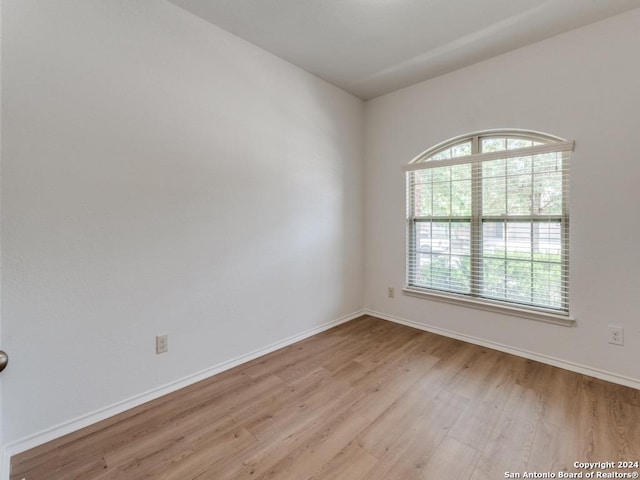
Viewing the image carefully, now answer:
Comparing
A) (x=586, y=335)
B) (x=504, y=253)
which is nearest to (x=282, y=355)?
(x=504, y=253)

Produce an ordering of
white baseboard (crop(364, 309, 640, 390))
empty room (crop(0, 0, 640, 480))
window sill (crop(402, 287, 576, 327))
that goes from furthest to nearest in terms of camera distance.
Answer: window sill (crop(402, 287, 576, 327)) < white baseboard (crop(364, 309, 640, 390)) < empty room (crop(0, 0, 640, 480))

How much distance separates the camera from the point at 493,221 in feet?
9.11

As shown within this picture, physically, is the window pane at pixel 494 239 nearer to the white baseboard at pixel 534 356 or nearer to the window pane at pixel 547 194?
the window pane at pixel 547 194

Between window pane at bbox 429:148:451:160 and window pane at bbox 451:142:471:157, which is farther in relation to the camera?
window pane at bbox 429:148:451:160

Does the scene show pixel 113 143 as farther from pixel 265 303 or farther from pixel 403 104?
pixel 403 104

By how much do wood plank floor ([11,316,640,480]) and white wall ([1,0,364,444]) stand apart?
0.98ft

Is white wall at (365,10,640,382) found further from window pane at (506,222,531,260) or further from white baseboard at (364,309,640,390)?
window pane at (506,222,531,260)

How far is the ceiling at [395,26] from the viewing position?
2.06m

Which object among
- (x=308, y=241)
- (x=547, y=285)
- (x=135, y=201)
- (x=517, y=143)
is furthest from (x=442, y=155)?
(x=135, y=201)

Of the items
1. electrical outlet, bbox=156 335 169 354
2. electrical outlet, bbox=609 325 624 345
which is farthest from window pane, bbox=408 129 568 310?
electrical outlet, bbox=156 335 169 354

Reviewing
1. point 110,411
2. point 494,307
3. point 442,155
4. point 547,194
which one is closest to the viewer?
point 110,411

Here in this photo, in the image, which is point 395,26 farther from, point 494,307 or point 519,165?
point 494,307

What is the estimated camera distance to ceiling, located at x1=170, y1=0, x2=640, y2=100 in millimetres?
2057

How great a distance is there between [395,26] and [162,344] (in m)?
2.91
